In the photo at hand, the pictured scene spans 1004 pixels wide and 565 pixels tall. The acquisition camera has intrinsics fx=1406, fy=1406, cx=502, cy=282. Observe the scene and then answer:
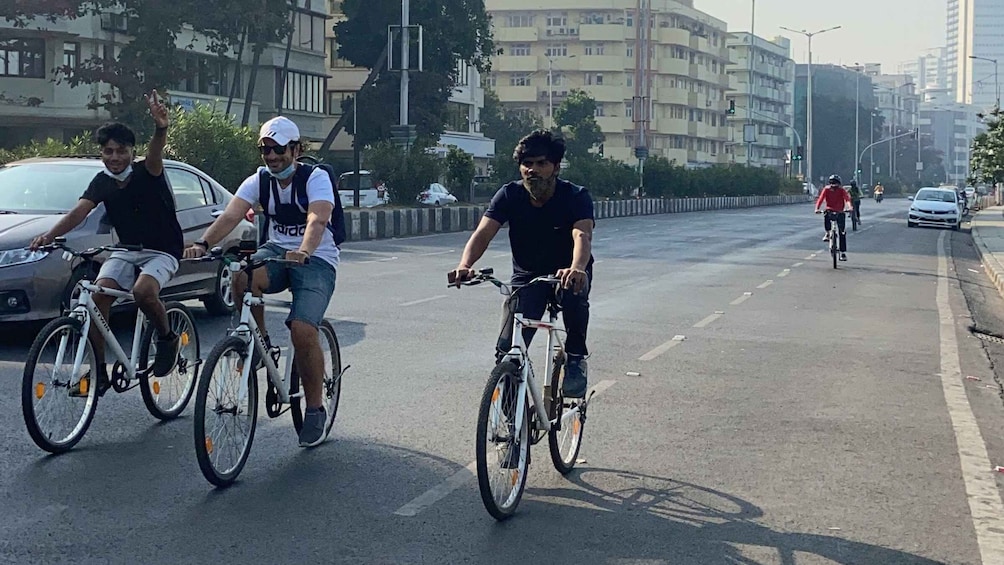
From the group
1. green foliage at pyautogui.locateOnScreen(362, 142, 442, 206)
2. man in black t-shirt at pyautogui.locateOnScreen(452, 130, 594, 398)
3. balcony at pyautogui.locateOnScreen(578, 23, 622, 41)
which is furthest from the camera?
balcony at pyautogui.locateOnScreen(578, 23, 622, 41)

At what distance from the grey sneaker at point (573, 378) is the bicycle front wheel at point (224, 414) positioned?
1.43 metres

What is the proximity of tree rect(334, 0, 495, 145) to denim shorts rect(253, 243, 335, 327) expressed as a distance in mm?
52301

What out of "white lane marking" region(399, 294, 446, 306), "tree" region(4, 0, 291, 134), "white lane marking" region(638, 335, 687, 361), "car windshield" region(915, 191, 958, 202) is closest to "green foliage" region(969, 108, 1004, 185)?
"car windshield" region(915, 191, 958, 202)

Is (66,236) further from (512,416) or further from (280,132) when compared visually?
(512,416)

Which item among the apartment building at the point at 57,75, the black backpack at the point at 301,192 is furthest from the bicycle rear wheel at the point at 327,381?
the apartment building at the point at 57,75

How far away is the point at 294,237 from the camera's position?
6812mm

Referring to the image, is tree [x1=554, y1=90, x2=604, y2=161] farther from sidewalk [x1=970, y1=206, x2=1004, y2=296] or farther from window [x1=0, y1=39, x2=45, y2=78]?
window [x1=0, y1=39, x2=45, y2=78]

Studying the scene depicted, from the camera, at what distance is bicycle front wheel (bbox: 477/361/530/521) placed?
5461 mm

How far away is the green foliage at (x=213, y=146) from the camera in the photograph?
28453 mm

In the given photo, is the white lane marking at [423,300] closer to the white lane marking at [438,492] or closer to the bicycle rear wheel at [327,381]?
the bicycle rear wheel at [327,381]

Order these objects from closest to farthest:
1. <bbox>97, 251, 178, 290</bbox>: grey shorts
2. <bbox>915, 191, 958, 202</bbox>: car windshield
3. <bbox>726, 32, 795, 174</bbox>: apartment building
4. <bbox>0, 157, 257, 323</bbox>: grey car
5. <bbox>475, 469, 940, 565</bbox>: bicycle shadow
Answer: <bbox>475, 469, 940, 565</bbox>: bicycle shadow → <bbox>97, 251, 178, 290</bbox>: grey shorts → <bbox>0, 157, 257, 323</bbox>: grey car → <bbox>915, 191, 958, 202</bbox>: car windshield → <bbox>726, 32, 795, 174</bbox>: apartment building

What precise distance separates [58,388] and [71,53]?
4599 cm

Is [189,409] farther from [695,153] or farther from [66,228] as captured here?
[695,153]

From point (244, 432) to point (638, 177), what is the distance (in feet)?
200
